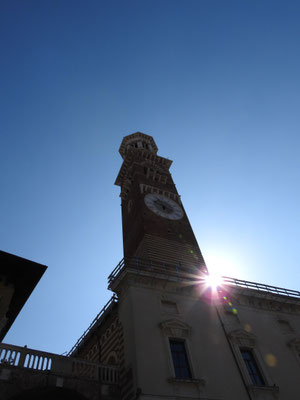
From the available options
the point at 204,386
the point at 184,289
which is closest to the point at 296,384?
the point at 204,386

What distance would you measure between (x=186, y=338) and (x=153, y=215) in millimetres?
14086

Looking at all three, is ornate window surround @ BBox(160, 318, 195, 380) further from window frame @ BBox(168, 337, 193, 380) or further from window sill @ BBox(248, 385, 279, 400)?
window sill @ BBox(248, 385, 279, 400)

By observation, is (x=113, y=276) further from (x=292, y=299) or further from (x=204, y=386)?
(x=292, y=299)

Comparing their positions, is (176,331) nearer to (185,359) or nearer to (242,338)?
(185,359)

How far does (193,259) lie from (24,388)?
16286 mm

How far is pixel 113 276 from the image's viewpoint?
745 inches

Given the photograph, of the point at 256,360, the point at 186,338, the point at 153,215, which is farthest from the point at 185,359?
the point at 153,215

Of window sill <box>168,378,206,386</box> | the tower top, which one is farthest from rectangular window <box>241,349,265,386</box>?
the tower top

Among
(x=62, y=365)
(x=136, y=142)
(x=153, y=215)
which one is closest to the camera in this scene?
(x=62, y=365)

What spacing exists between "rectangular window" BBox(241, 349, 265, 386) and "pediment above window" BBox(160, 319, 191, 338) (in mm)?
3798

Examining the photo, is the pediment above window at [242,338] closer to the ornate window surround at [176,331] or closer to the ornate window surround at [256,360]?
the ornate window surround at [256,360]

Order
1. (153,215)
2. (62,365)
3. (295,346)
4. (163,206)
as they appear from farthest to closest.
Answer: (163,206)
(153,215)
(295,346)
(62,365)

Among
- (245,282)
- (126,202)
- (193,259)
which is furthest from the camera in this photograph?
(126,202)

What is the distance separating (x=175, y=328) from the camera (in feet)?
55.5
